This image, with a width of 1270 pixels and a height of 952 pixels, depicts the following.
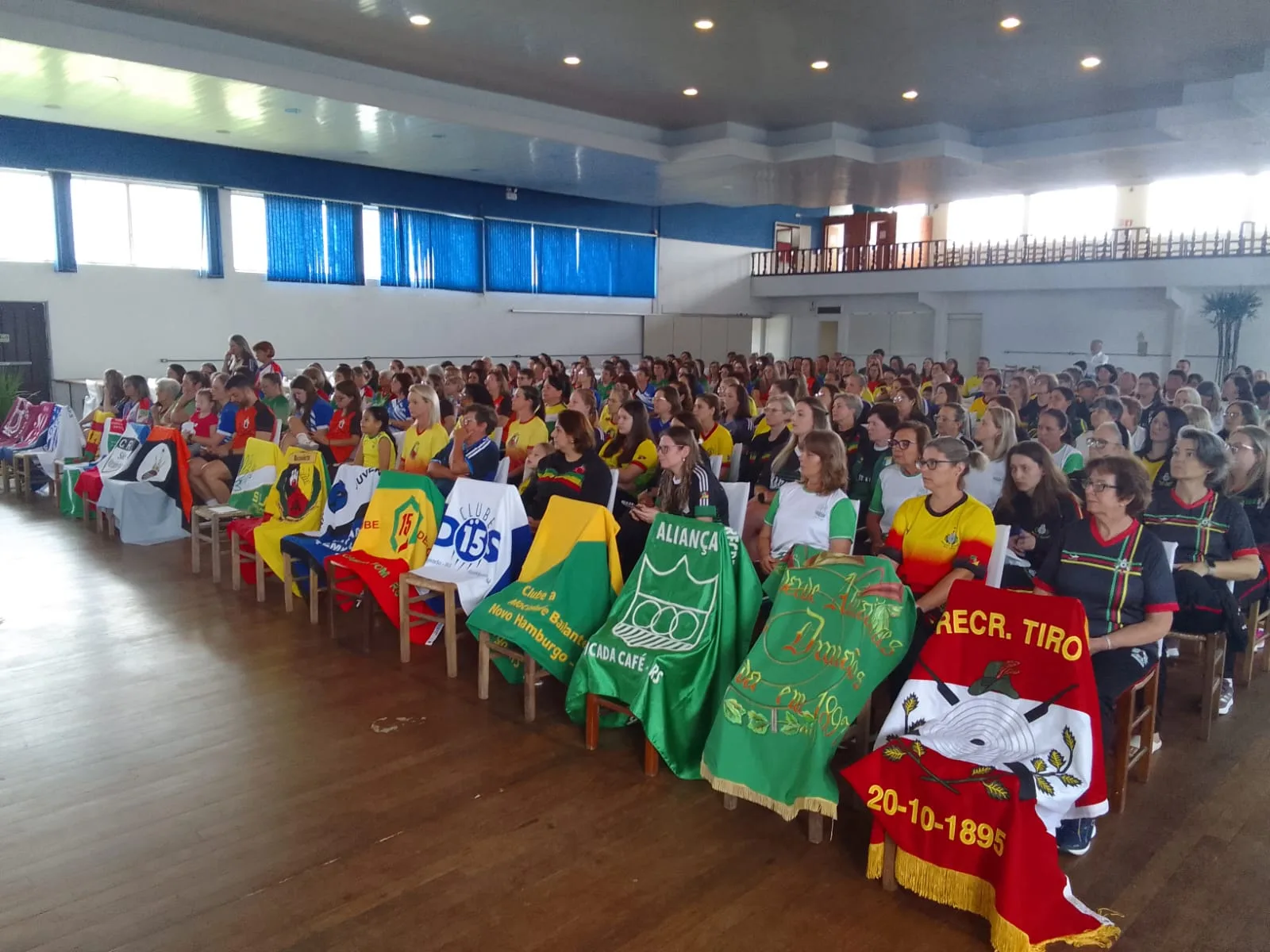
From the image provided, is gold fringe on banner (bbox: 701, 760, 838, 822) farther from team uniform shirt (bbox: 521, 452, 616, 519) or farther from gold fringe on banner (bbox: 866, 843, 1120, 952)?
team uniform shirt (bbox: 521, 452, 616, 519)

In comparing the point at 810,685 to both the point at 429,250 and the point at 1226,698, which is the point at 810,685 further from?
the point at 429,250

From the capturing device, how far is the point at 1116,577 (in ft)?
9.59

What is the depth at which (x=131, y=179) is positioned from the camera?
38.0 ft

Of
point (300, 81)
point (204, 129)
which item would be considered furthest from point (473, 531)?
point (204, 129)

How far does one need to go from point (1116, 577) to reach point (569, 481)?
2.47 meters

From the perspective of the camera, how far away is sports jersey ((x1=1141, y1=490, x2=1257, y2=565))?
346 centimetres

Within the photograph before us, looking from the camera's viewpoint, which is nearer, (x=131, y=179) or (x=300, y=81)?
(x=300, y=81)

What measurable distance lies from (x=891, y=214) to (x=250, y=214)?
1394 cm

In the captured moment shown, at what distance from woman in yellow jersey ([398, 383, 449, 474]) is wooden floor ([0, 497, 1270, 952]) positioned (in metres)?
1.69

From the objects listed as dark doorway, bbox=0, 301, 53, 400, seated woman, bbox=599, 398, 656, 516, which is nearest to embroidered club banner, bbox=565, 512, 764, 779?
seated woman, bbox=599, 398, 656, 516

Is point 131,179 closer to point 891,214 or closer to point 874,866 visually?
point 874,866

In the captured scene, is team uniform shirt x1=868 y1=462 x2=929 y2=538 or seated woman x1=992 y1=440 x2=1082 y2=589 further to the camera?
team uniform shirt x1=868 y1=462 x2=929 y2=538

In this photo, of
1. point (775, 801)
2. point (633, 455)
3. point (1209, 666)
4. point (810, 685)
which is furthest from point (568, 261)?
point (775, 801)

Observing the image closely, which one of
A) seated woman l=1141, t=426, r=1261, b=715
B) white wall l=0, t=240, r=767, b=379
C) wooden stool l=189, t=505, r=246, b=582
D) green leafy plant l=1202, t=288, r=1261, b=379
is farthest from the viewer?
green leafy plant l=1202, t=288, r=1261, b=379
